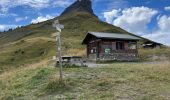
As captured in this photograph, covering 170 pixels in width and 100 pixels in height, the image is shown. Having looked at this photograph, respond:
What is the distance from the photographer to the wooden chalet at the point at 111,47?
53.5 metres

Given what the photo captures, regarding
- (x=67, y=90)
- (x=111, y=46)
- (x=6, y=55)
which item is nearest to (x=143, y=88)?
(x=67, y=90)

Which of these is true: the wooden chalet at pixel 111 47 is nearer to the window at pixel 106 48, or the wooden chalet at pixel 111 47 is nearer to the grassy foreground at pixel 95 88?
the window at pixel 106 48

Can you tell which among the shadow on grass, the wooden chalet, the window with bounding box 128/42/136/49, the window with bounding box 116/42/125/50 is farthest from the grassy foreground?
the window with bounding box 128/42/136/49

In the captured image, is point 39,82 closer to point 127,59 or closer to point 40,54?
point 127,59

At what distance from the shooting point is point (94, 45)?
56.3 meters

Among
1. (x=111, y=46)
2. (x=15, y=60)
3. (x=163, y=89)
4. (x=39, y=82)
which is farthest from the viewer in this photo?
(x=15, y=60)

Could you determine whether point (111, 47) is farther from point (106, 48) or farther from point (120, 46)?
point (120, 46)

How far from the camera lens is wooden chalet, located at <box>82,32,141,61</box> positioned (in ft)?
176

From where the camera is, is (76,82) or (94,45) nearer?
(76,82)

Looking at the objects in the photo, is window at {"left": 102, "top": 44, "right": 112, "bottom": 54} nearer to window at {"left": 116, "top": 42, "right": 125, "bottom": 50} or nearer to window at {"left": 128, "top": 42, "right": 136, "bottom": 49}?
window at {"left": 116, "top": 42, "right": 125, "bottom": 50}

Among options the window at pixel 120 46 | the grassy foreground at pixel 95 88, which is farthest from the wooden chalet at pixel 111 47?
the grassy foreground at pixel 95 88

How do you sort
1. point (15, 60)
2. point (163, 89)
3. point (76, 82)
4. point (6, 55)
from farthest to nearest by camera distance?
point (6, 55)
point (15, 60)
point (76, 82)
point (163, 89)

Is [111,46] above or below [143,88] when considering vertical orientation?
above

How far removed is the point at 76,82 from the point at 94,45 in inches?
1455
